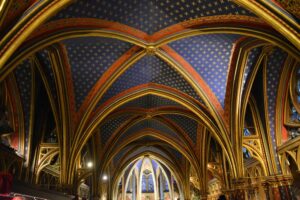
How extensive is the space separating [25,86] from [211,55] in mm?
7313

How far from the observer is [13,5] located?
5934 mm

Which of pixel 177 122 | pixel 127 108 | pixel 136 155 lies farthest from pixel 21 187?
pixel 136 155

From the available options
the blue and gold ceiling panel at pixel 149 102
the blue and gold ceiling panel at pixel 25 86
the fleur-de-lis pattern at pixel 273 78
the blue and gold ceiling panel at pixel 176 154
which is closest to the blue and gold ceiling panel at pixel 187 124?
the blue and gold ceiling panel at pixel 149 102

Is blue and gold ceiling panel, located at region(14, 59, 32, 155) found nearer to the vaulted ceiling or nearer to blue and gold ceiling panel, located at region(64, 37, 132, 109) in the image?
the vaulted ceiling

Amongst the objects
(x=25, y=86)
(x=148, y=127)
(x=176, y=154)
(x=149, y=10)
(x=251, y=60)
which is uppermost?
(x=149, y=10)

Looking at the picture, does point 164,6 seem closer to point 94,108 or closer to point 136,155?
point 94,108

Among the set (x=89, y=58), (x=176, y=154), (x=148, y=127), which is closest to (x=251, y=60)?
(x=89, y=58)

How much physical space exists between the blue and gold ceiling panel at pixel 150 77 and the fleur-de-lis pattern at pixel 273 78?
10.1 feet

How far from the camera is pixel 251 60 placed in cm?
1073

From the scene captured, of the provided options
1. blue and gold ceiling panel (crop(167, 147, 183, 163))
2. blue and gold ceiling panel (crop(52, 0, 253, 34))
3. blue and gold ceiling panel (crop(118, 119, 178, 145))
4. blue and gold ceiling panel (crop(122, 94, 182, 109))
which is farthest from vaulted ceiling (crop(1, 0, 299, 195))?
blue and gold ceiling panel (crop(167, 147, 183, 163))

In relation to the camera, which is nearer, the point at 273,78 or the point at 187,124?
the point at 273,78

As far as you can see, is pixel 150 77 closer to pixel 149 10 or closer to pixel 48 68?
pixel 149 10

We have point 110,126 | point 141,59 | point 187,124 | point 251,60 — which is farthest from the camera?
point 187,124

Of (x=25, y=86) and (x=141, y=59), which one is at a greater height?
(x=141, y=59)
